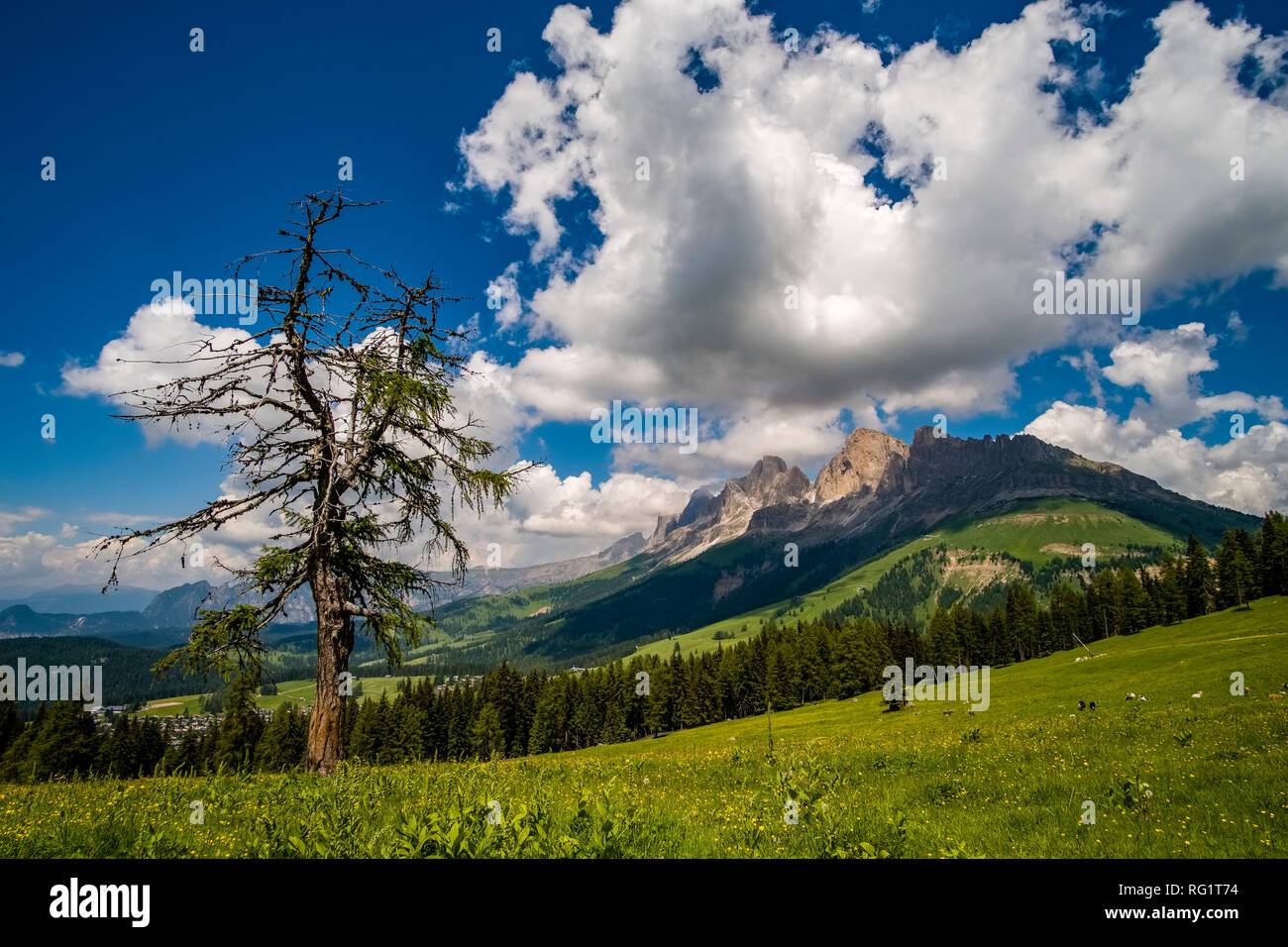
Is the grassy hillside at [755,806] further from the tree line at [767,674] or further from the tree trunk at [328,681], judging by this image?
the tree line at [767,674]

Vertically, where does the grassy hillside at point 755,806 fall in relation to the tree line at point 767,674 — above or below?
above

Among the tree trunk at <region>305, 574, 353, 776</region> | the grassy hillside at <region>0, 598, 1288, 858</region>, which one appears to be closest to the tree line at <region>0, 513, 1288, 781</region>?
the grassy hillside at <region>0, 598, 1288, 858</region>

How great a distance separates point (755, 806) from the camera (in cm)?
810

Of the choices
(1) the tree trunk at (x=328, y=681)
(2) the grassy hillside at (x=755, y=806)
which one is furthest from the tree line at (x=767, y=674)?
(1) the tree trunk at (x=328, y=681)

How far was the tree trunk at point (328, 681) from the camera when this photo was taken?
36.8 ft

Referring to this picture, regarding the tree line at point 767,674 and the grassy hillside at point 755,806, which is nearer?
the grassy hillside at point 755,806

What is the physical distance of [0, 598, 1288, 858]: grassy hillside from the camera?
5469 millimetres

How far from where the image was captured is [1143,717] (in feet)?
67.5

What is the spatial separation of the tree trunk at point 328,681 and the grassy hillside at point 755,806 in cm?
114

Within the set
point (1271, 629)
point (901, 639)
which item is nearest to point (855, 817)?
point (1271, 629)

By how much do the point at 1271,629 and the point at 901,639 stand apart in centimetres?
5480

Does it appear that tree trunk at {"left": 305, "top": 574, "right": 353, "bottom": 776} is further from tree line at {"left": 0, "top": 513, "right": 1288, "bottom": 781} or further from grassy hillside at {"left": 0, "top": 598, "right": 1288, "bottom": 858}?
tree line at {"left": 0, "top": 513, "right": 1288, "bottom": 781}

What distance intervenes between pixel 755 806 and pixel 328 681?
8.74m

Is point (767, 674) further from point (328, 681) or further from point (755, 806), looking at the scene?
point (755, 806)
